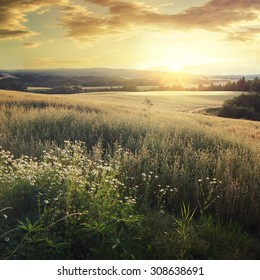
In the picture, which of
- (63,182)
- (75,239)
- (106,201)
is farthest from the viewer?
(63,182)

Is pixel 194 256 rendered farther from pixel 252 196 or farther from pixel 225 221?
pixel 252 196

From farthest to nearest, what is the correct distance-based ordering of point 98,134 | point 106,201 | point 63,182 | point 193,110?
point 193,110, point 98,134, point 63,182, point 106,201

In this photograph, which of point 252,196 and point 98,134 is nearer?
point 252,196

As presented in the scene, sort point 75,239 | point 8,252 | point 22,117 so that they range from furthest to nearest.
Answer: point 22,117, point 75,239, point 8,252

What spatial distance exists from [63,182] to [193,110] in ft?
58.1

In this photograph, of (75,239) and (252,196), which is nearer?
(75,239)

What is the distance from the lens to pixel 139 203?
15.9 ft

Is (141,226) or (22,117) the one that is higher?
(22,117)

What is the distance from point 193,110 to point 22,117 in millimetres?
13666

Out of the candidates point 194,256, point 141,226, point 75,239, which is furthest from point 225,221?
point 75,239

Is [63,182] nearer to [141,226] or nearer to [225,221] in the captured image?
[141,226]

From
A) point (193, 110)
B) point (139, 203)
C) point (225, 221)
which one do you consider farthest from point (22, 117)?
point (193, 110)

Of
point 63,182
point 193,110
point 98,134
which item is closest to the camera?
point 63,182

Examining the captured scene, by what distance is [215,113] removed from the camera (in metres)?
21.9
